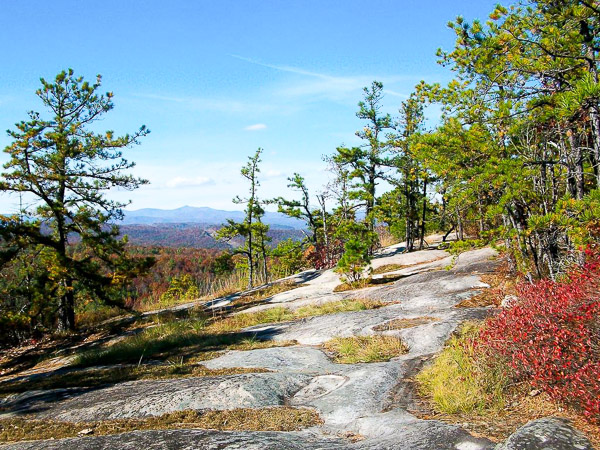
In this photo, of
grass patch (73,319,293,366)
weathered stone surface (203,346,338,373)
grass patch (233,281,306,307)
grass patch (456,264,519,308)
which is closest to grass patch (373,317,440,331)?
grass patch (456,264,519,308)

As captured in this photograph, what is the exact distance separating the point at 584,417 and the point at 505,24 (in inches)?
261

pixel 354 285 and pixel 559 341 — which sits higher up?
pixel 559 341

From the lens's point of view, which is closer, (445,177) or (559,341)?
(559,341)

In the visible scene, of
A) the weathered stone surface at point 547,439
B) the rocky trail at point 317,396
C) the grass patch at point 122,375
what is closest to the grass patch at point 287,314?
the rocky trail at point 317,396

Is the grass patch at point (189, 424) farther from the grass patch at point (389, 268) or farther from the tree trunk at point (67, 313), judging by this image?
the tree trunk at point (67, 313)

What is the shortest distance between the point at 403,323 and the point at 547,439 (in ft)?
19.5

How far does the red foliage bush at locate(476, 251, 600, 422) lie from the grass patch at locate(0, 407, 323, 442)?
8.00ft

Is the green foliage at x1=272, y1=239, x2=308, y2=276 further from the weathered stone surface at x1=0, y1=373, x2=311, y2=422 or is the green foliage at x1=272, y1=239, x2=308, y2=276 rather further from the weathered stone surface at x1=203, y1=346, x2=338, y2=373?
the weathered stone surface at x1=0, y1=373, x2=311, y2=422

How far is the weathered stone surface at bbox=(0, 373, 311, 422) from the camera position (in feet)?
19.0

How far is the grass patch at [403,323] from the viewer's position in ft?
29.9

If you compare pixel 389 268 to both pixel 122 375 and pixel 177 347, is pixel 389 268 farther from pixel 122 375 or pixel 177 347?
pixel 122 375

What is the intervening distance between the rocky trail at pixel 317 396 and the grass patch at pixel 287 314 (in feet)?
2.46

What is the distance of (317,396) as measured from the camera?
6047mm

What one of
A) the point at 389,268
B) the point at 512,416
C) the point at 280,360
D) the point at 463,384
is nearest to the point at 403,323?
the point at 280,360
